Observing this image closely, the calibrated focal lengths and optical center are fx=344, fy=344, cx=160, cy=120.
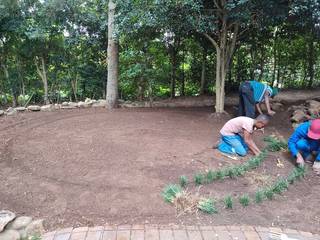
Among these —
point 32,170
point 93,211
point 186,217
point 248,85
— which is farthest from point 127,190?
point 248,85

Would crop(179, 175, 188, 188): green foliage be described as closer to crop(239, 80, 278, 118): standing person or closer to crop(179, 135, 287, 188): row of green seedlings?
crop(179, 135, 287, 188): row of green seedlings

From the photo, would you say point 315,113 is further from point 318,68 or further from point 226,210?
point 226,210

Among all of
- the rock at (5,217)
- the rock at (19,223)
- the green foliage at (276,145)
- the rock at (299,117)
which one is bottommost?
the rock at (19,223)

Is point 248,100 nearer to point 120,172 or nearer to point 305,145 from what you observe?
point 305,145

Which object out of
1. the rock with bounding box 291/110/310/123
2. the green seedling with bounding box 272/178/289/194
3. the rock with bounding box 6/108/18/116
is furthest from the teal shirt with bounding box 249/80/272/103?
the rock with bounding box 6/108/18/116

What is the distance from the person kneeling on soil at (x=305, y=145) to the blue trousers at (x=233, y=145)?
652mm

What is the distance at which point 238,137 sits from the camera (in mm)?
4953

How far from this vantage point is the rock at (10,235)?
119 inches

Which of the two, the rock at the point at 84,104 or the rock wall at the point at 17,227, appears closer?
the rock wall at the point at 17,227

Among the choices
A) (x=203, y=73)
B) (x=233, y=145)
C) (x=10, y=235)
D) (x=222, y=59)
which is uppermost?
(x=222, y=59)

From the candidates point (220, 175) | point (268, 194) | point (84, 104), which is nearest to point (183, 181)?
point (220, 175)

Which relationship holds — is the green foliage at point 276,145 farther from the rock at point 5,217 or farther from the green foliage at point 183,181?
the rock at point 5,217

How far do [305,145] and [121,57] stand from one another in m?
5.18

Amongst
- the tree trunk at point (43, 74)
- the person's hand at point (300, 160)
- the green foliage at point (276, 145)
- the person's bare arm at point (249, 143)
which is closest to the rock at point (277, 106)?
the green foliage at point (276, 145)
